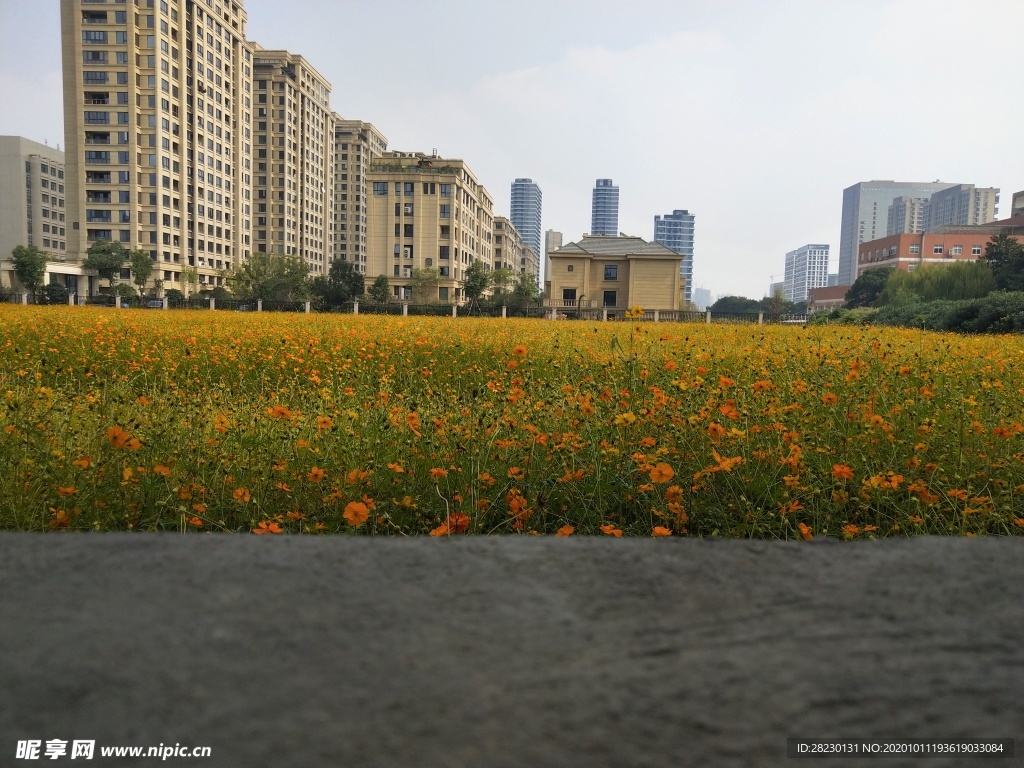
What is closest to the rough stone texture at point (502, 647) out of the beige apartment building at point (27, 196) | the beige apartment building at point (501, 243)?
the beige apartment building at point (501, 243)

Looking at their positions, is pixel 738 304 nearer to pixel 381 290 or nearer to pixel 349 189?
pixel 349 189

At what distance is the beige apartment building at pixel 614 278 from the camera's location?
46219 millimetres

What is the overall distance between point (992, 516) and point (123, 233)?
68568mm

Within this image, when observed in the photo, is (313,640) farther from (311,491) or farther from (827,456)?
(827,456)

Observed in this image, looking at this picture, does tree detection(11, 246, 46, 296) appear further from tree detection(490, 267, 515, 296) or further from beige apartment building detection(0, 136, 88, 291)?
beige apartment building detection(0, 136, 88, 291)

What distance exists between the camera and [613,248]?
48.6 metres

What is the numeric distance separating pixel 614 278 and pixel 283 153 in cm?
5326

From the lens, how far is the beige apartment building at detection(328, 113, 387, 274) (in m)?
104

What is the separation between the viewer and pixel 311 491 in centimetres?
338

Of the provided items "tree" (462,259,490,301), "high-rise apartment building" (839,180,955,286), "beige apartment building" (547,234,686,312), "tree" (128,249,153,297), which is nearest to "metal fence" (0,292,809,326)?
"beige apartment building" (547,234,686,312)

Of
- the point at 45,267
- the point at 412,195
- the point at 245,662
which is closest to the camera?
the point at 245,662

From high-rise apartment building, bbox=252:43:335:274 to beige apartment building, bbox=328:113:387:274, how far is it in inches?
528

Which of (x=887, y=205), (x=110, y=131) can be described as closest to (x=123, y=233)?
(x=110, y=131)

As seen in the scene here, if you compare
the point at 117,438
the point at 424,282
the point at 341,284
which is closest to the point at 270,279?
the point at 341,284
